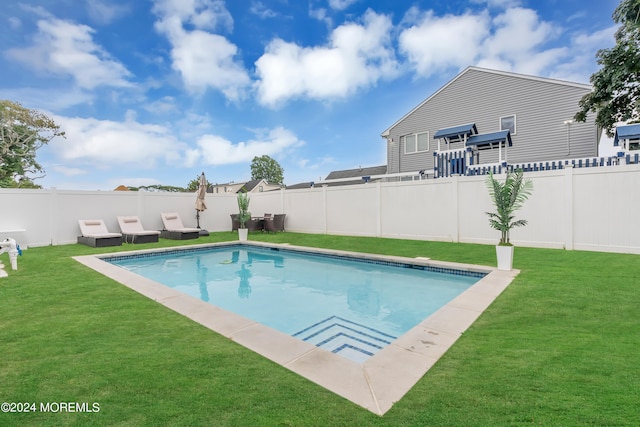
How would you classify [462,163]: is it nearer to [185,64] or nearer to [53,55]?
[185,64]

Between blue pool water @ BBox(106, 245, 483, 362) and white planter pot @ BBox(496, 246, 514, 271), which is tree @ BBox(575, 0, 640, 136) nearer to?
white planter pot @ BBox(496, 246, 514, 271)

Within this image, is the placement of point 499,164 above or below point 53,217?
above

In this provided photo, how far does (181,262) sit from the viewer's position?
9.19 metres

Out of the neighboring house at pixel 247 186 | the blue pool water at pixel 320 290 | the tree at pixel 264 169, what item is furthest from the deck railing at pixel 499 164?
the tree at pixel 264 169

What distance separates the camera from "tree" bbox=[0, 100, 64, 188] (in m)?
21.2

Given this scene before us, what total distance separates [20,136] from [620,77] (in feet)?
110

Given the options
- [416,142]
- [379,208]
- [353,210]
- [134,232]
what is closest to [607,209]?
[379,208]

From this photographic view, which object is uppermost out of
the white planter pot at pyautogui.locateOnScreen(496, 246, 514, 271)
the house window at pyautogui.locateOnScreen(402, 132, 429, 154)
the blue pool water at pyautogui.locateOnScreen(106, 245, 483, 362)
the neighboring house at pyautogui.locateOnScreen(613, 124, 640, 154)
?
the house window at pyautogui.locateOnScreen(402, 132, 429, 154)

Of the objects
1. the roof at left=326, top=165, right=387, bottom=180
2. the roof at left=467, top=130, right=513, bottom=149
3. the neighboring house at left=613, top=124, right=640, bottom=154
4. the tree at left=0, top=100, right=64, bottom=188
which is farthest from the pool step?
the tree at left=0, top=100, right=64, bottom=188

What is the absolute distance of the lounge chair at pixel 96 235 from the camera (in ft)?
33.7

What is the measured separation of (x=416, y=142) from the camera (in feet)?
54.7

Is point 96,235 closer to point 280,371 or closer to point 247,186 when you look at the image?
Result: point 280,371

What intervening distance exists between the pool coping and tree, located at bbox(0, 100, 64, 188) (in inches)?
1005

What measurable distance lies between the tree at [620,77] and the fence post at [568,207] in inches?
176
